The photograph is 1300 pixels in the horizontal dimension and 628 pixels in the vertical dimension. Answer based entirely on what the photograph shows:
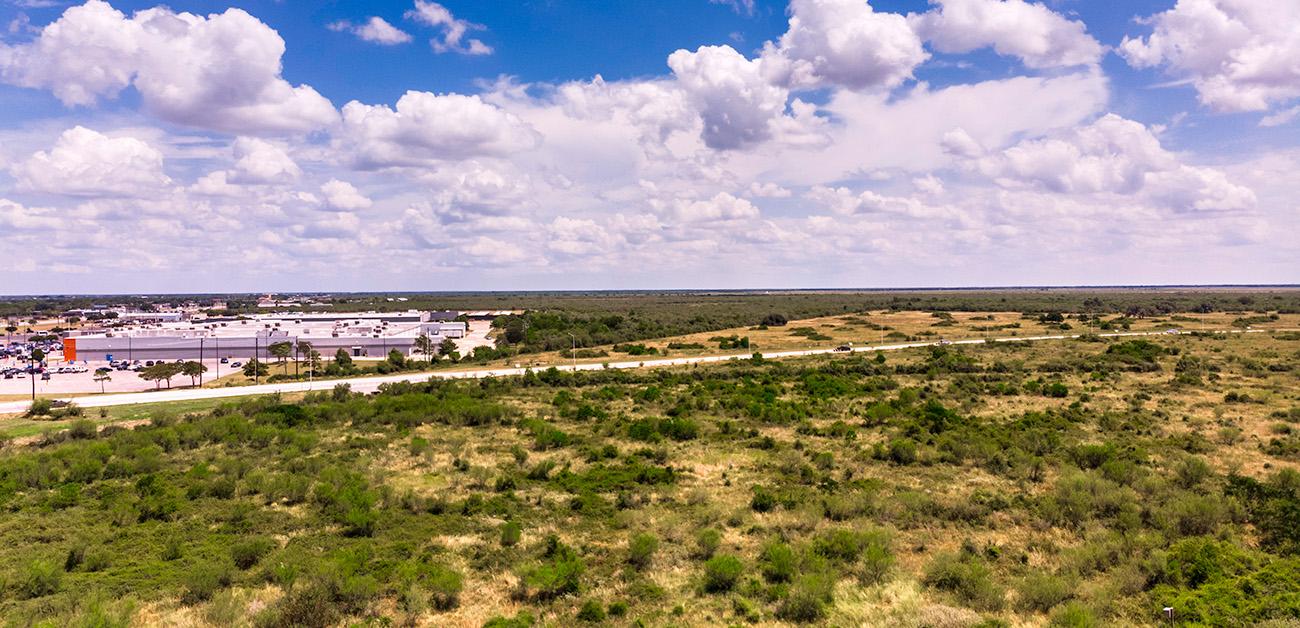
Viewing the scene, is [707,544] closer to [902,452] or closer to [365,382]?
[902,452]

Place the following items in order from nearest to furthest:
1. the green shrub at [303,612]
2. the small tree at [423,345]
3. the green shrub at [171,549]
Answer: the green shrub at [303,612] < the green shrub at [171,549] < the small tree at [423,345]

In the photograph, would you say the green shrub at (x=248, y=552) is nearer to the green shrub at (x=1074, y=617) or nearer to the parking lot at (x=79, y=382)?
the green shrub at (x=1074, y=617)

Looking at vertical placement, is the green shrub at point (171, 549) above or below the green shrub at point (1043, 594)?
below

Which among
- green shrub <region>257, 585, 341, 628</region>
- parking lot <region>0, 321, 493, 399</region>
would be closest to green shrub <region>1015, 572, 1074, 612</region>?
green shrub <region>257, 585, 341, 628</region>

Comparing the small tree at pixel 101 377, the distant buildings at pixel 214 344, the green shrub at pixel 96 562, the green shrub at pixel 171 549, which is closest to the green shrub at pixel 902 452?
the green shrub at pixel 171 549

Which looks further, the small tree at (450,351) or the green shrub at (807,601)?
the small tree at (450,351)

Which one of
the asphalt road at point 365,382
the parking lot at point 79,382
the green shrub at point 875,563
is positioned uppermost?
the green shrub at point 875,563

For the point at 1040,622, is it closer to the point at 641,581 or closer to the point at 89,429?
the point at 641,581

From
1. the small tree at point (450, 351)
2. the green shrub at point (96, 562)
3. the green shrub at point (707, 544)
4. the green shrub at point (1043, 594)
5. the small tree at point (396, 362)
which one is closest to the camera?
the green shrub at point (1043, 594)
